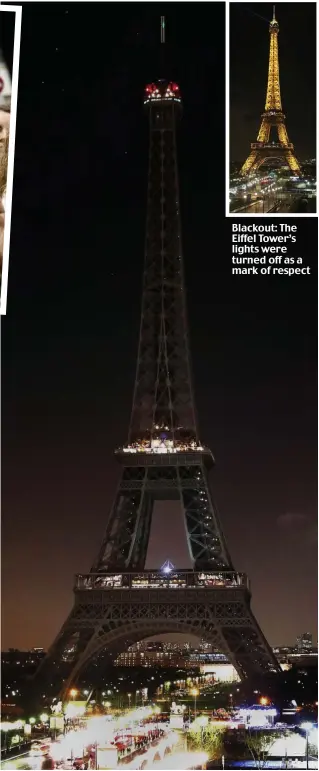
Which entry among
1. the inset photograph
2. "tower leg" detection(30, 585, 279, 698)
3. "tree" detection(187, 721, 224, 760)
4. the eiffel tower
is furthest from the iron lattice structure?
"tree" detection(187, 721, 224, 760)

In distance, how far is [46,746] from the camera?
1555 cm

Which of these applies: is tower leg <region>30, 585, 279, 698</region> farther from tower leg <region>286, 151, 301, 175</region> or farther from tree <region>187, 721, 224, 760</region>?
tower leg <region>286, 151, 301, 175</region>

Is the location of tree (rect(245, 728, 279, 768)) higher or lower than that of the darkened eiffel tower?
lower

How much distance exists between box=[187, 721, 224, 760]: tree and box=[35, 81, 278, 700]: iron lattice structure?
269 cm

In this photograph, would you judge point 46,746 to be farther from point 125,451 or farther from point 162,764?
point 125,451

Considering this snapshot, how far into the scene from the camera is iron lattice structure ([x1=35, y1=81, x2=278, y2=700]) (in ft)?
60.9

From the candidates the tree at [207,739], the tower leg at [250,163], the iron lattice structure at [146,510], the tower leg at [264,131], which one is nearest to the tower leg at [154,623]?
the iron lattice structure at [146,510]

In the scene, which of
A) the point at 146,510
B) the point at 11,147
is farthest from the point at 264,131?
the point at 146,510

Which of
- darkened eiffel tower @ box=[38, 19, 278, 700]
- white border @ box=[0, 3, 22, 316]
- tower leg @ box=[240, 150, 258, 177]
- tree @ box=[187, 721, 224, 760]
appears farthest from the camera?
darkened eiffel tower @ box=[38, 19, 278, 700]

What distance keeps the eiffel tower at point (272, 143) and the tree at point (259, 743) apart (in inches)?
291

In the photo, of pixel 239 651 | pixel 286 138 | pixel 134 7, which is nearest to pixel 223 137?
pixel 286 138

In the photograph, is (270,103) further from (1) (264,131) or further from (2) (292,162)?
(2) (292,162)

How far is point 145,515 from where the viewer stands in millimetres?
20562

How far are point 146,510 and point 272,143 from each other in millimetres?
7287
